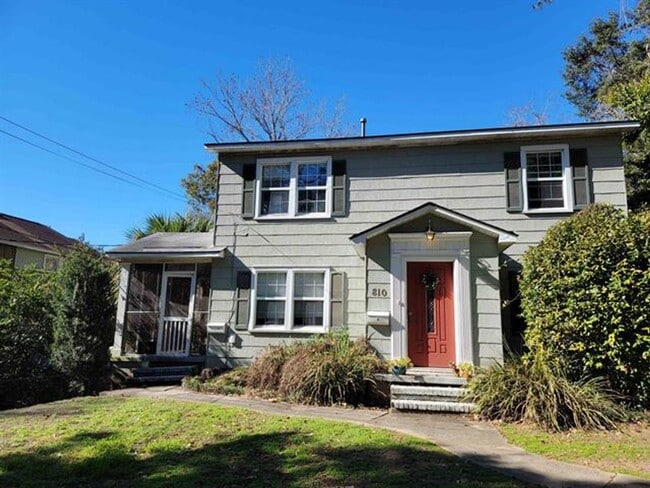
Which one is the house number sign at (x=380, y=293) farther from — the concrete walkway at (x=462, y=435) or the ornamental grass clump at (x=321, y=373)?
the concrete walkway at (x=462, y=435)

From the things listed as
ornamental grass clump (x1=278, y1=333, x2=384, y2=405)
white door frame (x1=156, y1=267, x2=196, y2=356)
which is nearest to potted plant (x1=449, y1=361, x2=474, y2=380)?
ornamental grass clump (x1=278, y1=333, x2=384, y2=405)

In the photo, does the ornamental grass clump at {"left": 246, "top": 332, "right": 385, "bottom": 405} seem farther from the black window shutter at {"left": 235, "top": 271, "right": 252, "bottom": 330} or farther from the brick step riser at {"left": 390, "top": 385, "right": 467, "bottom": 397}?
the black window shutter at {"left": 235, "top": 271, "right": 252, "bottom": 330}

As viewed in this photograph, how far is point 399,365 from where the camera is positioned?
322 inches

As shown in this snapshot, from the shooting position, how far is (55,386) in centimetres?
900

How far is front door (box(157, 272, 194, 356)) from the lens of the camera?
432 inches

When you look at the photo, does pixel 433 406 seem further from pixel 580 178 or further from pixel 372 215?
pixel 580 178

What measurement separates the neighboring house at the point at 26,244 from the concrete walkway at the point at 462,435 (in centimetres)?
1499

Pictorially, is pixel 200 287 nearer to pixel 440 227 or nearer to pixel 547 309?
pixel 440 227

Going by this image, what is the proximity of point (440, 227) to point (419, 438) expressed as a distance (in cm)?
468

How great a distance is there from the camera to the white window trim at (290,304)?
32.9 ft

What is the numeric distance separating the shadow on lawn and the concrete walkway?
1.48ft

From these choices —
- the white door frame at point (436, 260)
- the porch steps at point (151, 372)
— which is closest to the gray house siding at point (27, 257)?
the porch steps at point (151, 372)

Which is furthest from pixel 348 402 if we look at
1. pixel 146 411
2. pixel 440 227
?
pixel 440 227

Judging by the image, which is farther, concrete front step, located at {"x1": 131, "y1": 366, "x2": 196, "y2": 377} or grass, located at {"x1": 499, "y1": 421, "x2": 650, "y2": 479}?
concrete front step, located at {"x1": 131, "y1": 366, "x2": 196, "y2": 377}
